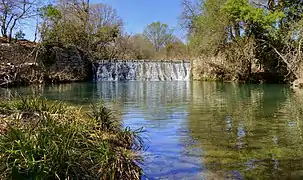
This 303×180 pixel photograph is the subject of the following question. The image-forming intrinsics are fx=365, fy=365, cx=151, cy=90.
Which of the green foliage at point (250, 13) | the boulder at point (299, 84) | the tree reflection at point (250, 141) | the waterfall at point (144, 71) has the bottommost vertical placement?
the tree reflection at point (250, 141)

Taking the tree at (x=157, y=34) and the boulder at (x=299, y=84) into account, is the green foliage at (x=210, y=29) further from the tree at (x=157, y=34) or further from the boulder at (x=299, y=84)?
the tree at (x=157, y=34)

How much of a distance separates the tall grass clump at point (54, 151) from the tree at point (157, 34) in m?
50.8

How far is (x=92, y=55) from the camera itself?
3228 cm

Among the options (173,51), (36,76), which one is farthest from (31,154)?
(173,51)

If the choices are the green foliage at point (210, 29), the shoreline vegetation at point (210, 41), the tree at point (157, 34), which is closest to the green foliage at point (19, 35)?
the shoreline vegetation at point (210, 41)

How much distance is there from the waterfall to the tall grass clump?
26.4 m

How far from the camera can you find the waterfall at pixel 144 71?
32.2 m

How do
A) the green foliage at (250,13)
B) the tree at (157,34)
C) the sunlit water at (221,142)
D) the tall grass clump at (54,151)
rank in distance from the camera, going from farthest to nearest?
the tree at (157,34)
the green foliage at (250,13)
the sunlit water at (221,142)
the tall grass clump at (54,151)

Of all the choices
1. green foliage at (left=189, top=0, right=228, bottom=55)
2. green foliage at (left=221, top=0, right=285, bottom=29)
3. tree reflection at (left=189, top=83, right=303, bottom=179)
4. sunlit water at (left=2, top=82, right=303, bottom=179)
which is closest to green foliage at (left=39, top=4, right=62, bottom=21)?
green foliage at (left=189, top=0, right=228, bottom=55)

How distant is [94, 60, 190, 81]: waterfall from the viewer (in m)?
32.2

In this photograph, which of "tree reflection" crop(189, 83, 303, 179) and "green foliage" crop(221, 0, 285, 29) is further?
"green foliage" crop(221, 0, 285, 29)

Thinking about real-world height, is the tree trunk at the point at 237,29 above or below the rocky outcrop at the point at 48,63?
above

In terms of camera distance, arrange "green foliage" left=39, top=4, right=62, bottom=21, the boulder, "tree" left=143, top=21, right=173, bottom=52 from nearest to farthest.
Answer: the boulder, "green foliage" left=39, top=4, right=62, bottom=21, "tree" left=143, top=21, right=173, bottom=52

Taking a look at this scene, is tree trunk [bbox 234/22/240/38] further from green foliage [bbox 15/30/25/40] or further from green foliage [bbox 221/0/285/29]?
green foliage [bbox 15/30/25/40]
